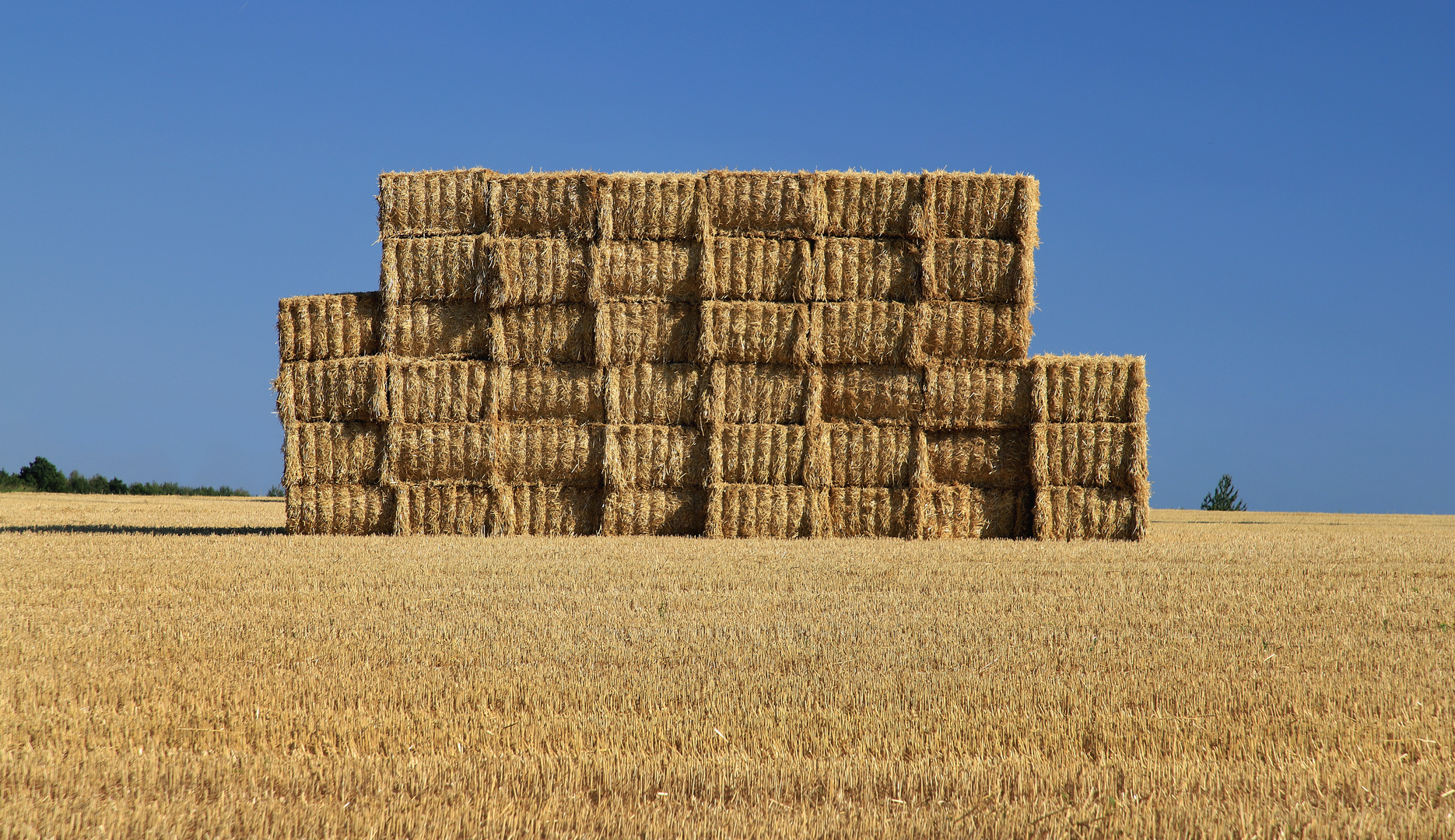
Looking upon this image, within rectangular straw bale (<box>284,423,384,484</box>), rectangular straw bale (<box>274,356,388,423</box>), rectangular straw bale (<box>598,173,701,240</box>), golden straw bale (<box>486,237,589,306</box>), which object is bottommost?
rectangular straw bale (<box>284,423,384,484</box>)

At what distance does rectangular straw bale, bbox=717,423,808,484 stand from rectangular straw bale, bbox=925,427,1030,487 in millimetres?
1852

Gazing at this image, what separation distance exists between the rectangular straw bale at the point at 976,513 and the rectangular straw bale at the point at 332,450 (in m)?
7.71

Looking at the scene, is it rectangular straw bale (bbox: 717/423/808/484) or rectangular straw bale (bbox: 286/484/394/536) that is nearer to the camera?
rectangular straw bale (bbox: 717/423/808/484)

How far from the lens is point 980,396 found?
14.9m

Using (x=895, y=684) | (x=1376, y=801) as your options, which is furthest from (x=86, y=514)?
(x=1376, y=801)

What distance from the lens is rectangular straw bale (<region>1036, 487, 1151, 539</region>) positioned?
48.8 feet

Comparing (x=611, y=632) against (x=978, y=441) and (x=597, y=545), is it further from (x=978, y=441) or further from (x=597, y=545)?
(x=978, y=441)

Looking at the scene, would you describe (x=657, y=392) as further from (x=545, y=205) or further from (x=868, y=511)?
(x=868, y=511)

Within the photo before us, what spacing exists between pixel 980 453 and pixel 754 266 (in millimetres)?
4062

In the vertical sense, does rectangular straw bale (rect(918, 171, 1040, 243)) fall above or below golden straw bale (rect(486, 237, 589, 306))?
above

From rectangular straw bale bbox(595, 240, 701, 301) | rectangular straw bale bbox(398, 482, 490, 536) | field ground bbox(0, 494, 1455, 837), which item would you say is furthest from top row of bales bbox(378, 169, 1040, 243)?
field ground bbox(0, 494, 1455, 837)

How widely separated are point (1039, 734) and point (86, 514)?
1987cm

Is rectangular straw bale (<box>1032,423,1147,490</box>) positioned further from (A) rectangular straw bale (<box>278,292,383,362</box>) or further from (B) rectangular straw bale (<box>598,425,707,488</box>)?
(A) rectangular straw bale (<box>278,292,383,362</box>)

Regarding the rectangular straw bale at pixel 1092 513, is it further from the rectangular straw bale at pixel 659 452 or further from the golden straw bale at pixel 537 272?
the golden straw bale at pixel 537 272
